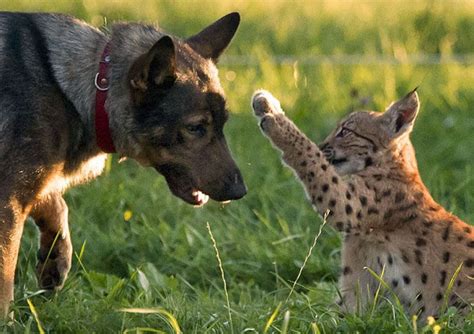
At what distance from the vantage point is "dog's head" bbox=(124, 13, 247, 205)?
6.49 metres

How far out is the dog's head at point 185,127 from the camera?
649 centimetres

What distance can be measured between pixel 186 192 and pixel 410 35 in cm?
619

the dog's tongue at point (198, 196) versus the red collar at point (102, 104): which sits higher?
the red collar at point (102, 104)

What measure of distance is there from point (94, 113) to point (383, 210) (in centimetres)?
154

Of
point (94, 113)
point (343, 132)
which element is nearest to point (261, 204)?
point (343, 132)

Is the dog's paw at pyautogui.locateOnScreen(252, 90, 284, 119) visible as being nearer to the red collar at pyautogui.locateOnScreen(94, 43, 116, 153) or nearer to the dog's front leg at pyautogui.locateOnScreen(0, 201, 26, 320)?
the red collar at pyautogui.locateOnScreen(94, 43, 116, 153)

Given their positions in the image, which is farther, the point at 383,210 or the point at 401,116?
the point at 401,116

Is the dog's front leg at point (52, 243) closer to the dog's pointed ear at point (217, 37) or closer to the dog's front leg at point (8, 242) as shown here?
the dog's front leg at point (8, 242)

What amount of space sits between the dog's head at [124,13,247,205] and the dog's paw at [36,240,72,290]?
72cm

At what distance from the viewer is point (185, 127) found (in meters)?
6.55

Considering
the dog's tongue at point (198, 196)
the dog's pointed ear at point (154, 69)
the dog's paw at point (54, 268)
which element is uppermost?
the dog's pointed ear at point (154, 69)

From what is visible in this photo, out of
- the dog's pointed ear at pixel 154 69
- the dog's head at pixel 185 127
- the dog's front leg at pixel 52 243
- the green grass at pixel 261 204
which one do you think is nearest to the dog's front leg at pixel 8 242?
the green grass at pixel 261 204

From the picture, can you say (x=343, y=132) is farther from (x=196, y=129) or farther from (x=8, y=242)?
(x=8, y=242)

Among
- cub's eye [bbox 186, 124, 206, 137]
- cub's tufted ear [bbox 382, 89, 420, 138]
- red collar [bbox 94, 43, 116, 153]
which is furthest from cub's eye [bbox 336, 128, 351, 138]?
red collar [bbox 94, 43, 116, 153]
